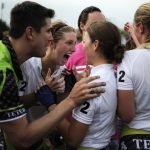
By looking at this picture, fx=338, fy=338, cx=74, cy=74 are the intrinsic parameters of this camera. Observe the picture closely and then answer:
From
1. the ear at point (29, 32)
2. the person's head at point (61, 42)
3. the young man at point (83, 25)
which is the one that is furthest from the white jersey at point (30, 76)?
the young man at point (83, 25)

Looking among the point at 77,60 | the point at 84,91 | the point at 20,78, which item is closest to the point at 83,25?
the point at 77,60

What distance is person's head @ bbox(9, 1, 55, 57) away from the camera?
8.84 feet

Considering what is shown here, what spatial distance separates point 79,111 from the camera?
2523 mm

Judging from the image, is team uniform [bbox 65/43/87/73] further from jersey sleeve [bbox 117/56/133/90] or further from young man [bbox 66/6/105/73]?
jersey sleeve [bbox 117/56/133/90]

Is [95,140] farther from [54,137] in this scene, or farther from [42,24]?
[42,24]

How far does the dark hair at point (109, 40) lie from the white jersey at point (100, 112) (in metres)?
0.09

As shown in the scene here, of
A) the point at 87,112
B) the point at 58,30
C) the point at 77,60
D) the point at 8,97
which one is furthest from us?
the point at 77,60

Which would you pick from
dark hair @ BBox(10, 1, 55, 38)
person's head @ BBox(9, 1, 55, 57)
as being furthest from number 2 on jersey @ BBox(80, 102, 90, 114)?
dark hair @ BBox(10, 1, 55, 38)

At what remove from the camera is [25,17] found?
271 centimetres

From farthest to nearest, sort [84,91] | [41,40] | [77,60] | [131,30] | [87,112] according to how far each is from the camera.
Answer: [77,60]
[131,30]
[41,40]
[87,112]
[84,91]

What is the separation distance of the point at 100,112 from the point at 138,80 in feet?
1.32

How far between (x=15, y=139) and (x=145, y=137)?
1050 mm

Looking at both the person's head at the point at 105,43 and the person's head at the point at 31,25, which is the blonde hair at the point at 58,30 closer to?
the person's head at the point at 31,25

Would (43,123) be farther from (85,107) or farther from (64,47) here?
(64,47)
